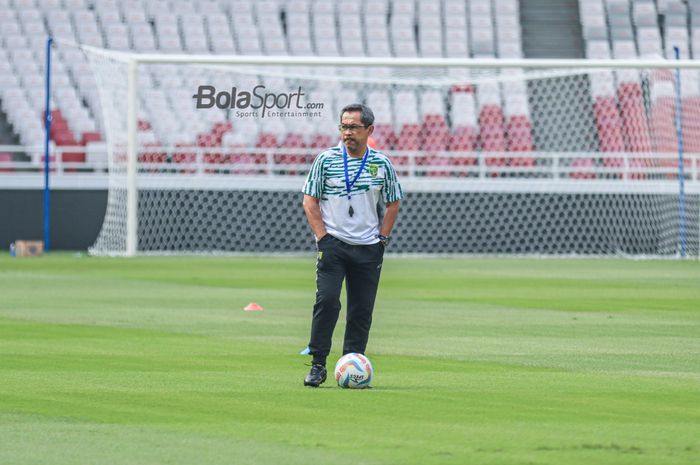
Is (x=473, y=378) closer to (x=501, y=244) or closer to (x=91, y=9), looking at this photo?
(x=501, y=244)

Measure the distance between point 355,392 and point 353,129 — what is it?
1.63m

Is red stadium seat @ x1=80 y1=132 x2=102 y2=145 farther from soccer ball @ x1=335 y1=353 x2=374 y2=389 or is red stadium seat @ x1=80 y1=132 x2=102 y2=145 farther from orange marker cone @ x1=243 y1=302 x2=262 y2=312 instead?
soccer ball @ x1=335 y1=353 x2=374 y2=389

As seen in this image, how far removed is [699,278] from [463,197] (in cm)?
810

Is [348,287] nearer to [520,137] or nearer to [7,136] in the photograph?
[520,137]

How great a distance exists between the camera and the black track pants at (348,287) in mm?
9625

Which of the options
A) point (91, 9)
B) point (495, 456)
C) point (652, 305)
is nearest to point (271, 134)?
point (91, 9)

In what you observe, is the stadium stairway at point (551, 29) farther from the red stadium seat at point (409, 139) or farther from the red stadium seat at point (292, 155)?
the red stadium seat at point (292, 155)

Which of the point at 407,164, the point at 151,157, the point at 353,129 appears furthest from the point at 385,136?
the point at 353,129

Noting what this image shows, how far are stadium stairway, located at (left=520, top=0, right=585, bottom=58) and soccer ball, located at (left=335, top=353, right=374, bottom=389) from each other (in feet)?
97.2

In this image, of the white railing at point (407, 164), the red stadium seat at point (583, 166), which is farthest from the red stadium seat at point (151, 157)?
the red stadium seat at point (583, 166)

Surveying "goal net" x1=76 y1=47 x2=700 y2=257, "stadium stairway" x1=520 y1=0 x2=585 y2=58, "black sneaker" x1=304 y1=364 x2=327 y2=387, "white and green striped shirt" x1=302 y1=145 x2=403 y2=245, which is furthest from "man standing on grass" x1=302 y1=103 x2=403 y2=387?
"stadium stairway" x1=520 y1=0 x2=585 y2=58

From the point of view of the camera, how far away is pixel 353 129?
9500 mm

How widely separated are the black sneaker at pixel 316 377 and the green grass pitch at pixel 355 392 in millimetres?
119

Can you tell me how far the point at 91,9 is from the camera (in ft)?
122
